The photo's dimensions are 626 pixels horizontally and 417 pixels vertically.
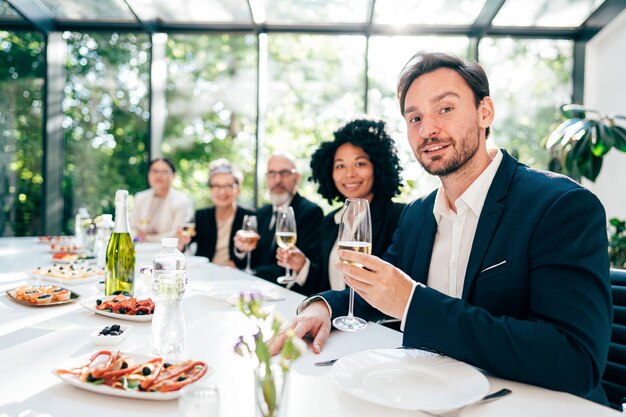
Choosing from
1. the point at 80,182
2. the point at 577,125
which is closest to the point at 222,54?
the point at 80,182

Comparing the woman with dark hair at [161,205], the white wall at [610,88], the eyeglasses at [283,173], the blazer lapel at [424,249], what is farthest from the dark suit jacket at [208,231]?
the white wall at [610,88]

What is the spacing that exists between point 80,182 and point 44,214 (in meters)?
0.54

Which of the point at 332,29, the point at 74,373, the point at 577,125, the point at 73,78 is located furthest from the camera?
the point at 73,78

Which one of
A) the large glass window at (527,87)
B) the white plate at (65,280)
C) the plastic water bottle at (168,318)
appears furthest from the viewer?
the large glass window at (527,87)

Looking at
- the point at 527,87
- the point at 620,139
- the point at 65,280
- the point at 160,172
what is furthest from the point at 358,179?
the point at 527,87

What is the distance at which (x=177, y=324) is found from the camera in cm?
109

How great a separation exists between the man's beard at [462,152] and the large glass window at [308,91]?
386cm

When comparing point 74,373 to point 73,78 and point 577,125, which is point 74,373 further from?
point 73,78

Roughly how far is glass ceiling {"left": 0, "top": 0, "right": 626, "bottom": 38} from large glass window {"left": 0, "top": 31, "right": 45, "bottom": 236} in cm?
29

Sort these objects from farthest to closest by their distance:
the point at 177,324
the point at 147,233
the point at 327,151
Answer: the point at 147,233 → the point at 327,151 → the point at 177,324

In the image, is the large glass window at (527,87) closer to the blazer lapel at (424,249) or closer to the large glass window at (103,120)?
the blazer lapel at (424,249)

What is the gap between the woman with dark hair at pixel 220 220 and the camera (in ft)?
12.3

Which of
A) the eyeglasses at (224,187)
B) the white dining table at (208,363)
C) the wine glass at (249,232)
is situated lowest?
the white dining table at (208,363)

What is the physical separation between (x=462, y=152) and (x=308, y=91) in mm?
4493
